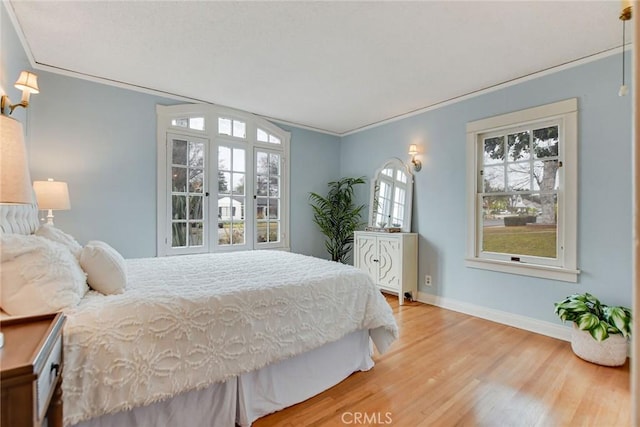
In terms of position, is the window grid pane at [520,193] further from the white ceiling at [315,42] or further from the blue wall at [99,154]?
the blue wall at [99,154]

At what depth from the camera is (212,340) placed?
1.43m

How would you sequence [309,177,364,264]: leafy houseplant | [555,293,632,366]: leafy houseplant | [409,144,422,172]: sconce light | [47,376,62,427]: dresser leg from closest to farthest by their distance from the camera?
1. [47,376,62,427]: dresser leg
2. [555,293,632,366]: leafy houseplant
3. [409,144,422,172]: sconce light
4. [309,177,364,264]: leafy houseplant

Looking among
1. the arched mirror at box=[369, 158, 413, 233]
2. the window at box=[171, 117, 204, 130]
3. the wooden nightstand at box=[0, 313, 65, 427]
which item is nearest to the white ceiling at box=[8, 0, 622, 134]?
the window at box=[171, 117, 204, 130]

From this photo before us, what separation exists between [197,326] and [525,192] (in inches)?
130

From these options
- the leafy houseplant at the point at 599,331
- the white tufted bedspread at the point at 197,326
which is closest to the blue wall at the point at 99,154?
the white tufted bedspread at the point at 197,326

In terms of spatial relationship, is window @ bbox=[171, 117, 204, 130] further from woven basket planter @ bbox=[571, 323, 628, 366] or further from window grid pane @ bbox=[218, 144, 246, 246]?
woven basket planter @ bbox=[571, 323, 628, 366]

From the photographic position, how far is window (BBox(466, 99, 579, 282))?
8.77ft

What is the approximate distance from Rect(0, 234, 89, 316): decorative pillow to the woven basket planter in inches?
134

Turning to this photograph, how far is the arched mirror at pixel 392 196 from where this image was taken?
403 centimetres

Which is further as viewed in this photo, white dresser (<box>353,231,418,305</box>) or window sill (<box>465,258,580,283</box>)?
white dresser (<box>353,231,418,305</box>)

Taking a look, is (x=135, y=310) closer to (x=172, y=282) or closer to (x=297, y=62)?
(x=172, y=282)

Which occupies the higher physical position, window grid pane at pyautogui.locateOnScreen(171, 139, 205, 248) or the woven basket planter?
window grid pane at pyautogui.locateOnScreen(171, 139, 205, 248)

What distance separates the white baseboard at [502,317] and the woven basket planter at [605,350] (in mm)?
374

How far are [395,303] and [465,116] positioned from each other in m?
2.49
